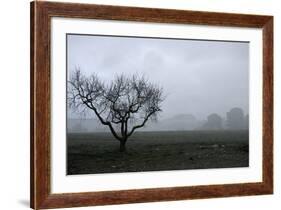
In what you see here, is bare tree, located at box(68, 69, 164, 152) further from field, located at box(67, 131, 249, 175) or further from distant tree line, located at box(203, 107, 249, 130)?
distant tree line, located at box(203, 107, 249, 130)

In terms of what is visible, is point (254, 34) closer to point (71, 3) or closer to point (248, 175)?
point (248, 175)

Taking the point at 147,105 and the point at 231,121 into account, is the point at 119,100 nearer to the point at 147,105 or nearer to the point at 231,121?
the point at 147,105

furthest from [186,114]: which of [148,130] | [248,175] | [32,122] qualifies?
[32,122]

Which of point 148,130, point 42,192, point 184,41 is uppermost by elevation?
point 184,41

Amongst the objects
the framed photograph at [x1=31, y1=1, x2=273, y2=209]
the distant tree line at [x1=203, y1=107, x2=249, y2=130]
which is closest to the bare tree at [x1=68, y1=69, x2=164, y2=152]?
the framed photograph at [x1=31, y1=1, x2=273, y2=209]

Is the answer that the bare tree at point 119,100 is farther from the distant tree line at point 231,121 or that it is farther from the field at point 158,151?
the distant tree line at point 231,121

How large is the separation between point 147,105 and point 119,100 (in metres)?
0.11

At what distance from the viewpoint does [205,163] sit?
2.29 m

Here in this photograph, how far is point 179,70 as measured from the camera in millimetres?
2258

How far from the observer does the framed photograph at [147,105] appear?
2090 mm

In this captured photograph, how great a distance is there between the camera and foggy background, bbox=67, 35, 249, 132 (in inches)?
84.6

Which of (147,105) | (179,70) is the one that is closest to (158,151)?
(147,105)

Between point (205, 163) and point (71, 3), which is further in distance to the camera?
point (205, 163)

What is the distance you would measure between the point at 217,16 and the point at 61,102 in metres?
0.68
